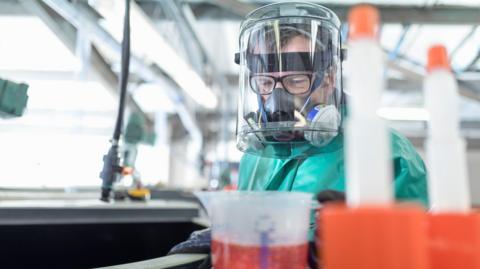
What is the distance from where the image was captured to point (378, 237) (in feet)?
0.99

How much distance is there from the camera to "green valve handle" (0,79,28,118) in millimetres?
1033

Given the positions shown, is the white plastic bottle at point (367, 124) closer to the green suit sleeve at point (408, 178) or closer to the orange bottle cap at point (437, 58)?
the orange bottle cap at point (437, 58)

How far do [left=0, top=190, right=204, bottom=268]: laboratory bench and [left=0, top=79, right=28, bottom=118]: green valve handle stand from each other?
276mm

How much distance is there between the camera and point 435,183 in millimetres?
367

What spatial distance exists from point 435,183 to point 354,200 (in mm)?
109

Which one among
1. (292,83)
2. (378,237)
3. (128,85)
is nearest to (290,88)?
(292,83)

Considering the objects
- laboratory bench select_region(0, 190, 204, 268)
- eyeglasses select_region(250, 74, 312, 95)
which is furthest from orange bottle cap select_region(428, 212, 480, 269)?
laboratory bench select_region(0, 190, 204, 268)

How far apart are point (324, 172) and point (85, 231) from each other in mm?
808

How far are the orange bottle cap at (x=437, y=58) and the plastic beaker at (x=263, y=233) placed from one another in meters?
0.21

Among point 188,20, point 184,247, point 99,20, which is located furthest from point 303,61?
point 188,20

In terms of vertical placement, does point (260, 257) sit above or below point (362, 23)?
below

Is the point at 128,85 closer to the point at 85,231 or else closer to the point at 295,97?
the point at 85,231

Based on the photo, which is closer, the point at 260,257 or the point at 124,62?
the point at 260,257

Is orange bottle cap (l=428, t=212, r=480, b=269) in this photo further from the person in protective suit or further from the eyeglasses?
the eyeglasses
